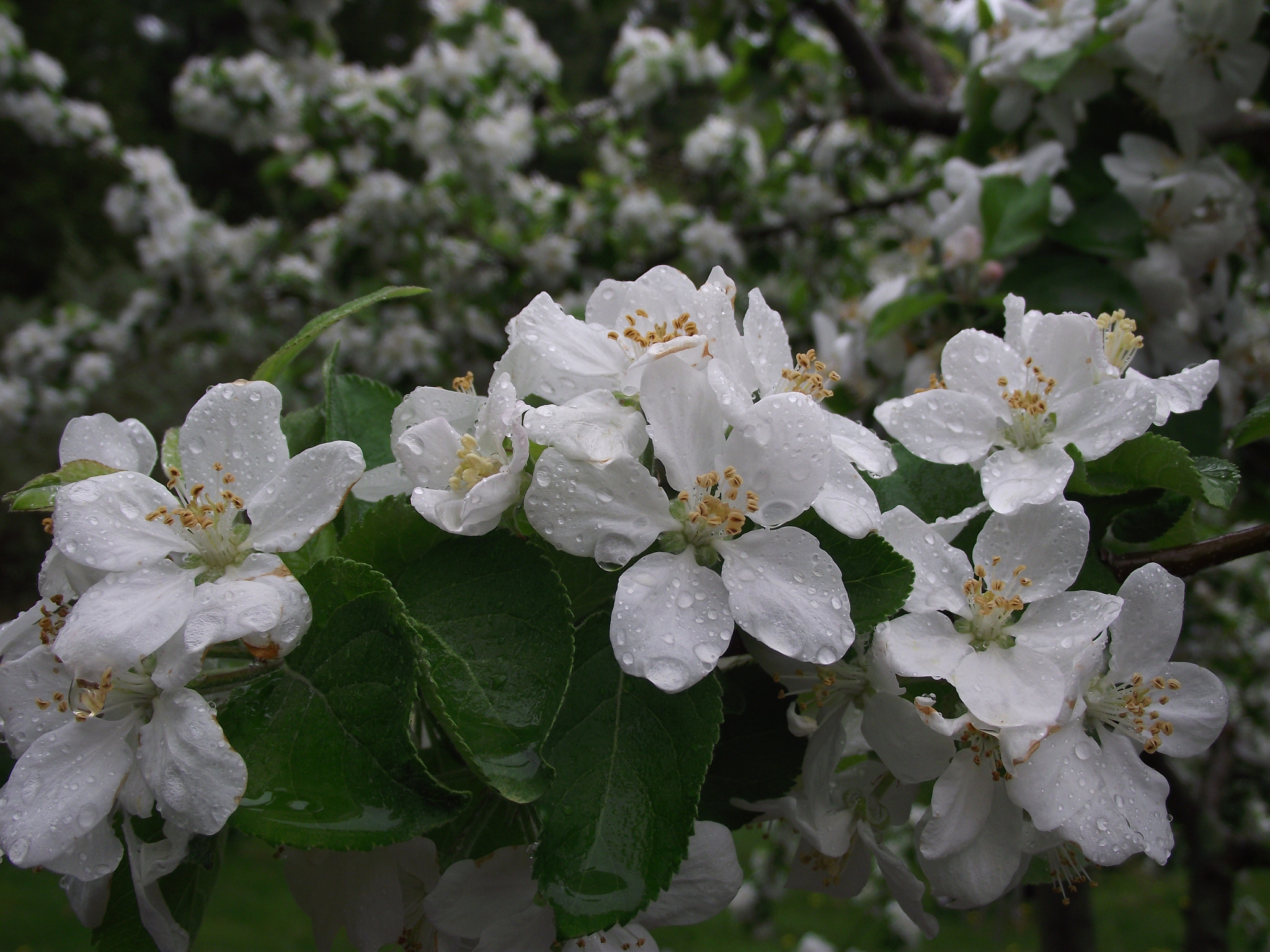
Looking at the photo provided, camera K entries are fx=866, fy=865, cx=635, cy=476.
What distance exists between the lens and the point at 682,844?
0.76m

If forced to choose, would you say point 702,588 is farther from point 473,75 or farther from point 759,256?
point 473,75

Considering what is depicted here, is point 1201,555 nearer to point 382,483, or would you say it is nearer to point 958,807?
point 958,807

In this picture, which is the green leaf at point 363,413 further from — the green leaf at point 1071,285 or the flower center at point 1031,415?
the green leaf at point 1071,285

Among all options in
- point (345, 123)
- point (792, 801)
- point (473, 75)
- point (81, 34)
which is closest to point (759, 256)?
point (473, 75)

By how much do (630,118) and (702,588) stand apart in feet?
17.4

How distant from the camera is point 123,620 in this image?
0.74 m

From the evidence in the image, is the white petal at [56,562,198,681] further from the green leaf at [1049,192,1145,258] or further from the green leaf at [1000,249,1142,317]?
the green leaf at [1049,192,1145,258]

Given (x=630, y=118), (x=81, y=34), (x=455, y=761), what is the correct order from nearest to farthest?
1. (x=455, y=761)
2. (x=630, y=118)
3. (x=81, y=34)

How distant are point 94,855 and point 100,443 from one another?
1.42ft

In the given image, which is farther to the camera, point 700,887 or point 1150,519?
point 1150,519

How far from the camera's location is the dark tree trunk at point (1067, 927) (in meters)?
2.38

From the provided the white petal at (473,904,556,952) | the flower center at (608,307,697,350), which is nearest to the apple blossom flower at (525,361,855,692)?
the flower center at (608,307,697,350)

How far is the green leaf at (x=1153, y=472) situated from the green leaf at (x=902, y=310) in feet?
2.61

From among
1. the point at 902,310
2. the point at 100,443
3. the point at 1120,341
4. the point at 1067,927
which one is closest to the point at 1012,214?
the point at 902,310
